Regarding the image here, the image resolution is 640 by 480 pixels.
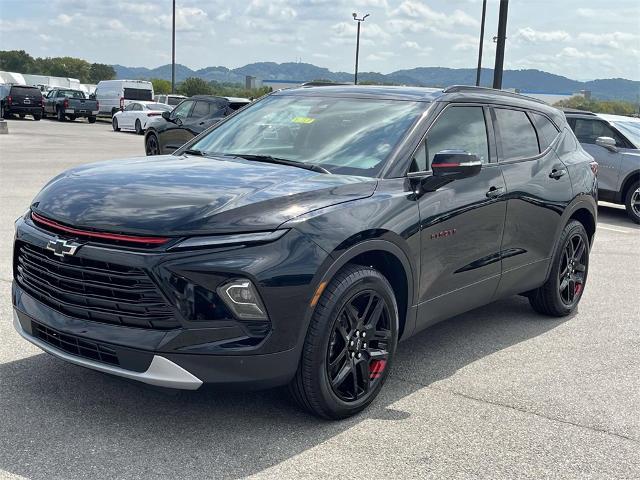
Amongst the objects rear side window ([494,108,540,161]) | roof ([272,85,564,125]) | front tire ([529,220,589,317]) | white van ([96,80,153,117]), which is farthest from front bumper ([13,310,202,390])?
white van ([96,80,153,117])

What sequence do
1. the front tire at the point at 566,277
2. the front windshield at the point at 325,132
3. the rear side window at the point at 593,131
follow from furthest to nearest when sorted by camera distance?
the rear side window at the point at 593,131
the front tire at the point at 566,277
the front windshield at the point at 325,132

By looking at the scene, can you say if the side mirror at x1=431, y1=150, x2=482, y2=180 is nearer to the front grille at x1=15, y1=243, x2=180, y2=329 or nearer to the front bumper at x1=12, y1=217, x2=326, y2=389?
the front bumper at x1=12, y1=217, x2=326, y2=389

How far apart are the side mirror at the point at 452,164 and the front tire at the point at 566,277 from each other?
1983 millimetres

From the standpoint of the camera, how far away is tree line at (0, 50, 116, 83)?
451 feet

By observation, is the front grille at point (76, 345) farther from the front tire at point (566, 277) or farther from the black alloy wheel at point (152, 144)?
the black alloy wheel at point (152, 144)

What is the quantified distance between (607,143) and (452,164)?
9.33 meters

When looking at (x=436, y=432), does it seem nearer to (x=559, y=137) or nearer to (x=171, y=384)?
(x=171, y=384)

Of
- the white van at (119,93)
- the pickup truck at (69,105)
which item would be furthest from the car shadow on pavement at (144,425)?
Answer: the white van at (119,93)

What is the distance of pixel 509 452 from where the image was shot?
3.63 metres

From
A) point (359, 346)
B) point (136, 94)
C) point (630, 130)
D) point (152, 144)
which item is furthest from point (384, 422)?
point (136, 94)

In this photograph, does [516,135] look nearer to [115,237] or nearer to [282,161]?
[282,161]

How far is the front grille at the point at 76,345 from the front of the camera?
340cm

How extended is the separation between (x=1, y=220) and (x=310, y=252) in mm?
6650

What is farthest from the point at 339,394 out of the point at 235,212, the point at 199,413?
the point at 235,212
